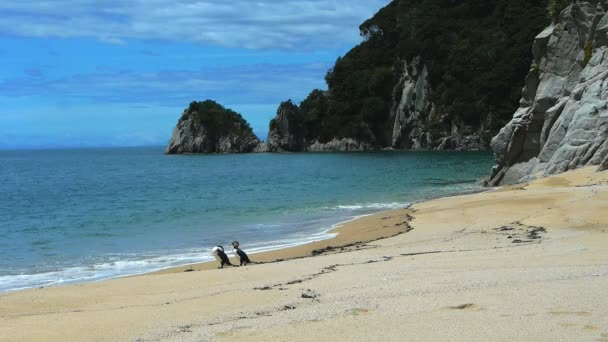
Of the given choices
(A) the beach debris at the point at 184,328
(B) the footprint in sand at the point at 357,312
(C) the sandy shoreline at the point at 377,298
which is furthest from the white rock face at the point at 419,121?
(A) the beach debris at the point at 184,328

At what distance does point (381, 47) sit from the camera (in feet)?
453

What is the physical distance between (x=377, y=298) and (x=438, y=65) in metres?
116

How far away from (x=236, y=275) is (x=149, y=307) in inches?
123

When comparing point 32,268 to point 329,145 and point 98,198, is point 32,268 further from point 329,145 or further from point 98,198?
point 329,145

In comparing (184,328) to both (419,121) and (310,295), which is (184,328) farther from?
(419,121)

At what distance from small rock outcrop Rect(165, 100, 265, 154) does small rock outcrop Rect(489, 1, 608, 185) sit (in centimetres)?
11660

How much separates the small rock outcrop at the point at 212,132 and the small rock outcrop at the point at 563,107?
4591 inches

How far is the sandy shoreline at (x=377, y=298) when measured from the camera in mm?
6699

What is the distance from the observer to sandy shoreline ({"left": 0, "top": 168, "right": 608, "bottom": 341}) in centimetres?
670

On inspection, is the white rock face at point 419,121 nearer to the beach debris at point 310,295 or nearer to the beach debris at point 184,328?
the beach debris at point 310,295

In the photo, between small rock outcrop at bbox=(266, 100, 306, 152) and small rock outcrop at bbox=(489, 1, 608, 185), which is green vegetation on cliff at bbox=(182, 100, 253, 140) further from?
small rock outcrop at bbox=(489, 1, 608, 185)

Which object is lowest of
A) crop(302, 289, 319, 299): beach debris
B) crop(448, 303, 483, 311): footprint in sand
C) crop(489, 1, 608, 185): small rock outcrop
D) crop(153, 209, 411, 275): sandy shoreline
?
crop(153, 209, 411, 275): sandy shoreline

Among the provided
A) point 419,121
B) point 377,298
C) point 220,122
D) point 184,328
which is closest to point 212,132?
point 220,122

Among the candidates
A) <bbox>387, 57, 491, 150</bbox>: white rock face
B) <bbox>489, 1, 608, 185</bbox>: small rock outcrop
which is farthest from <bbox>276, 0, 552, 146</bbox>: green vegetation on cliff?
<bbox>489, 1, 608, 185</bbox>: small rock outcrop
